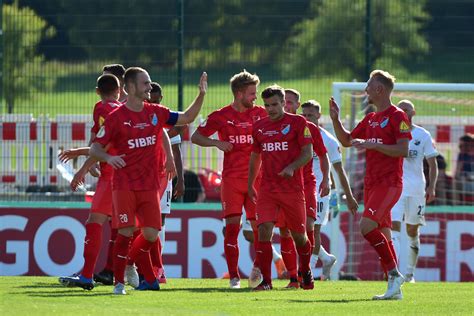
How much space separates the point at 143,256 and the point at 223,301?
1135mm

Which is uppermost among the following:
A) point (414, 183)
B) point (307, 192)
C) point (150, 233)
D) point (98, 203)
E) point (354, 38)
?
point (354, 38)

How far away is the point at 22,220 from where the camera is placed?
19.1 metres

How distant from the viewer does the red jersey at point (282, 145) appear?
13.0m

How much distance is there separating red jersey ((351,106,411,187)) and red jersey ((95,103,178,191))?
6.41 feet

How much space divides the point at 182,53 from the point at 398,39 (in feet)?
10.4

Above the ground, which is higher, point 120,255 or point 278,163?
point 278,163

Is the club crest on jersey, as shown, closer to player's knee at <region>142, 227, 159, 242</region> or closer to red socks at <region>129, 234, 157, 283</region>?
player's knee at <region>142, 227, 159, 242</region>

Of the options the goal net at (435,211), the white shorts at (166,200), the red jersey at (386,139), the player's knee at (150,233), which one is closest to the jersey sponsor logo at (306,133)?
the red jersey at (386,139)

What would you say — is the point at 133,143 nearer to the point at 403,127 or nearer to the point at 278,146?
the point at 278,146

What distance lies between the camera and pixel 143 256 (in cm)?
1255

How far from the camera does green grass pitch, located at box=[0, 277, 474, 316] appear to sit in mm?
10742

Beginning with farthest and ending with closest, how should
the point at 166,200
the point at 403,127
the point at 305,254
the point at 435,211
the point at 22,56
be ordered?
1. the point at 435,211
2. the point at 22,56
3. the point at 166,200
4. the point at 305,254
5. the point at 403,127

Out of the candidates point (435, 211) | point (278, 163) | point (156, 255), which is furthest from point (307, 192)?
point (435, 211)

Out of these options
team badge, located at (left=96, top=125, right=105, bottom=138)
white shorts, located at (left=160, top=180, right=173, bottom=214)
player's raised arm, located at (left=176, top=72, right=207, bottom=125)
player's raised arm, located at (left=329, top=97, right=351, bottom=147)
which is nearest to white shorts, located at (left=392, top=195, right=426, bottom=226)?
white shorts, located at (left=160, top=180, right=173, bottom=214)
